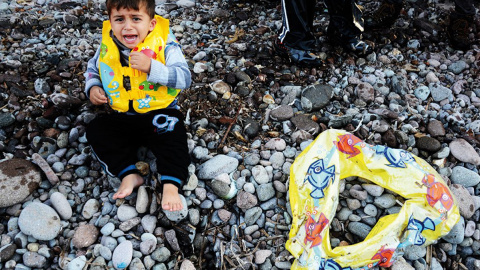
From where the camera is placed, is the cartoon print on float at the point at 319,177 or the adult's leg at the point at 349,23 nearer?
the cartoon print on float at the point at 319,177

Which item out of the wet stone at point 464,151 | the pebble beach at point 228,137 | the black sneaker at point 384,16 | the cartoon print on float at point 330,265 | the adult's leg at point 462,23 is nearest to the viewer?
the cartoon print on float at point 330,265

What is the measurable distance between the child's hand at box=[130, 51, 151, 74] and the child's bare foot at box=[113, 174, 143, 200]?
0.74 meters

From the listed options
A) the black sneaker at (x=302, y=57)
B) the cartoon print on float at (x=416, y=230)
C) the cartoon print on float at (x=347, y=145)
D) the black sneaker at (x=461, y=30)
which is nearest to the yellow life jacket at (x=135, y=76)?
the cartoon print on float at (x=347, y=145)

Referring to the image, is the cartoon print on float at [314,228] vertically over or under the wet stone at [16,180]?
under

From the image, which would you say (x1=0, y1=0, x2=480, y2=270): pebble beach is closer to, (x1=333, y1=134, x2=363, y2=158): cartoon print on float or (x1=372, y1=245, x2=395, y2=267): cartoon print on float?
(x1=372, y1=245, x2=395, y2=267): cartoon print on float

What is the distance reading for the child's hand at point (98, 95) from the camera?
256 centimetres

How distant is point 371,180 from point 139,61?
1.80 m

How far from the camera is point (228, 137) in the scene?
118 inches

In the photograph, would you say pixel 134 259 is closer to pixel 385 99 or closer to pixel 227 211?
pixel 227 211

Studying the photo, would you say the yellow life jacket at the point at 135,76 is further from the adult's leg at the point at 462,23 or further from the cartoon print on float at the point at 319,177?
the adult's leg at the point at 462,23

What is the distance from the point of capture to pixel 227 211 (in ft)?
8.29

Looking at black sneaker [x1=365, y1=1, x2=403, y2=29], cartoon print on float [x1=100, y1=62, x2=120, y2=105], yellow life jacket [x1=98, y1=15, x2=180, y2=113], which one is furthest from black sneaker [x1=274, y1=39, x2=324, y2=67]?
cartoon print on float [x1=100, y1=62, x2=120, y2=105]

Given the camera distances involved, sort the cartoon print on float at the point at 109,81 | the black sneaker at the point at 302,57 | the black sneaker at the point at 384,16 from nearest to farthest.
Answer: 1. the cartoon print on float at the point at 109,81
2. the black sneaker at the point at 302,57
3. the black sneaker at the point at 384,16

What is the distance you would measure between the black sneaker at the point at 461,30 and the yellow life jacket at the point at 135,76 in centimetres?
311
